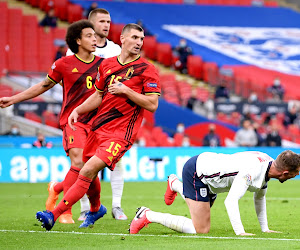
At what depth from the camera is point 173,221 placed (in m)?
7.58

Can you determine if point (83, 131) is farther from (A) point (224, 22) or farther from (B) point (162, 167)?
(A) point (224, 22)

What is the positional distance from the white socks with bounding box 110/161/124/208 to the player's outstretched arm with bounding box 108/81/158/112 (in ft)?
A: 6.56

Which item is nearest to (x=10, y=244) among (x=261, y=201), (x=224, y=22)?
(x=261, y=201)

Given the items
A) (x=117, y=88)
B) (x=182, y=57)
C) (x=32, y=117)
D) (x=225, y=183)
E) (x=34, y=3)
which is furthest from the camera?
(x=34, y=3)

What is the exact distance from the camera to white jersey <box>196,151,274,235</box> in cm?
721

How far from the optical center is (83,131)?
9164mm

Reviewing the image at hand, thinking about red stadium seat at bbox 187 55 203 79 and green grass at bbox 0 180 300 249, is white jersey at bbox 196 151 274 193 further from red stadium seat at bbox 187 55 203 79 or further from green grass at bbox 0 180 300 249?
red stadium seat at bbox 187 55 203 79

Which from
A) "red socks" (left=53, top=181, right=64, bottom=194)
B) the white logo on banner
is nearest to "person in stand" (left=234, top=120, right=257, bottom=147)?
"red socks" (left=53, top=181, right=64, bottom=194)

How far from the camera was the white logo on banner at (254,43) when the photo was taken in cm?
3791

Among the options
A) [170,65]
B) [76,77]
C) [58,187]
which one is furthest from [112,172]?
[170,65]

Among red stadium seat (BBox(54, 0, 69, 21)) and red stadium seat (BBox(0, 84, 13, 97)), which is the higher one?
red stadium seat (BBox(54, 0, 69, 21))

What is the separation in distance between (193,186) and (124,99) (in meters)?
1.29

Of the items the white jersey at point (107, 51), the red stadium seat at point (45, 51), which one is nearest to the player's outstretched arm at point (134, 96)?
the white jersey at point (107, 51)

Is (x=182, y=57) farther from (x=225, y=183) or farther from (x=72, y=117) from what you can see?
(x=225, y=183)
